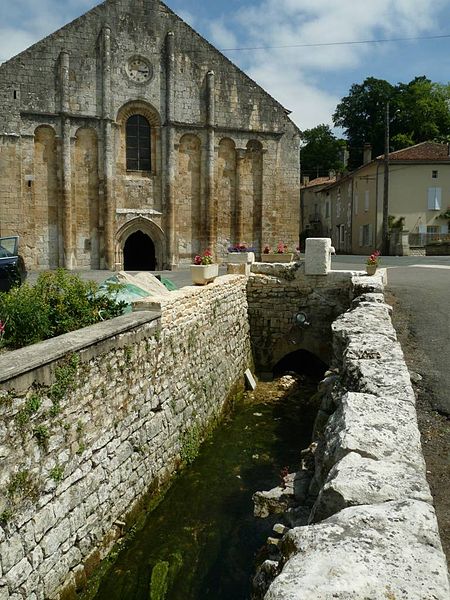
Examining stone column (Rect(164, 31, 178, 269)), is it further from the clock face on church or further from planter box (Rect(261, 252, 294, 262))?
planter box (Rect(261, 252, 294, 262))

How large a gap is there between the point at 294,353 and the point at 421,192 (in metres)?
21.2

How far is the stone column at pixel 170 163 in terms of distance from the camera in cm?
2111

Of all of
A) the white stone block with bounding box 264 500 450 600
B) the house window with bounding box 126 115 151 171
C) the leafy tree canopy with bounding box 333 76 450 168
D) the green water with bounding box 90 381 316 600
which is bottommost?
the green water with bounding box 90 381 316 600

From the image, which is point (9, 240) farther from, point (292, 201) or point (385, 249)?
point (385, 249)

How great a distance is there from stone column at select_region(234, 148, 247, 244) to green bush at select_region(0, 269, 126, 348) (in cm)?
1505

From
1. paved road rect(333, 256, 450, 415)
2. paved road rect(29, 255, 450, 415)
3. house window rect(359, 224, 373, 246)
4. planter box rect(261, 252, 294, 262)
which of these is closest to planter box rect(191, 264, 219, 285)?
paved road rect(29, 255, 450, 415)

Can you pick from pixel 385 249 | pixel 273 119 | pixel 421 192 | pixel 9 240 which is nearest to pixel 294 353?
pixel 9 240

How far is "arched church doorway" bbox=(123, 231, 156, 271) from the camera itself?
2350 centimetres

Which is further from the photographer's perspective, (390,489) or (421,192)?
(421,192)

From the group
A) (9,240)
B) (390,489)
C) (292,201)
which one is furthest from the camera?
(292,201)

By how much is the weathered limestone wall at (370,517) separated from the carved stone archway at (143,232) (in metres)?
17.9

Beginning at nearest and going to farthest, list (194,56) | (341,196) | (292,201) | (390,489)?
1. (390,489)
2. (194,56)
3. (292,201)
4. (341,196)

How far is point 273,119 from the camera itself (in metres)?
22.5

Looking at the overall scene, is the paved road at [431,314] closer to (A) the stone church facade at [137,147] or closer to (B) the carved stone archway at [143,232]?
(B) the carved stone archway at [143,232]
